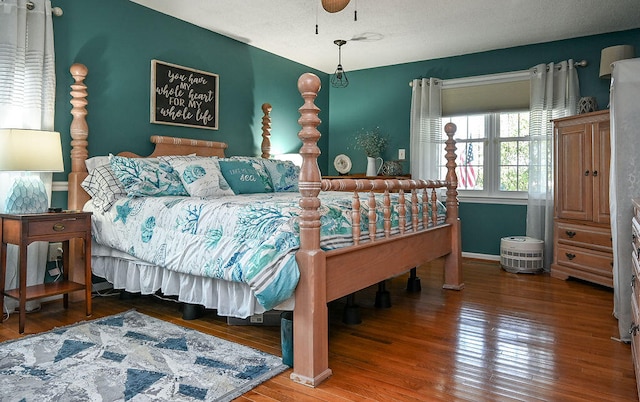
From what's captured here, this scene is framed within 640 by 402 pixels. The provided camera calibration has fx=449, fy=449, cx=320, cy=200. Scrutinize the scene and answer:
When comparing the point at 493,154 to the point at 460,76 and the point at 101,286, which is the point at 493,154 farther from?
the point at 101,286

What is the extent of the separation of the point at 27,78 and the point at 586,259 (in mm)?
4420

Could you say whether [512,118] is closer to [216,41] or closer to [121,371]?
[216,41]

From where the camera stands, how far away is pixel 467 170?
5.19 metres

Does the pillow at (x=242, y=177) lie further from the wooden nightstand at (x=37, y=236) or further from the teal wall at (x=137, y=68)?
the wooden nightstand at (x=37, y=236)

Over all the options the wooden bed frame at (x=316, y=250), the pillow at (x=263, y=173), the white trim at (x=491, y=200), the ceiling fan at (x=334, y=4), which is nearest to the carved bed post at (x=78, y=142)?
the wooden bed frame at (x=316, y=250)

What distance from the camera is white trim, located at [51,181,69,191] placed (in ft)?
10.4

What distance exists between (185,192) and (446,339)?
201 centimetres

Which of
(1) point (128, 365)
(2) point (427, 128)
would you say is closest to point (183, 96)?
(1) point (128, 365)

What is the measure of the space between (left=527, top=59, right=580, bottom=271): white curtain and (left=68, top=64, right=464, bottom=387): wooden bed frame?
1642 mm

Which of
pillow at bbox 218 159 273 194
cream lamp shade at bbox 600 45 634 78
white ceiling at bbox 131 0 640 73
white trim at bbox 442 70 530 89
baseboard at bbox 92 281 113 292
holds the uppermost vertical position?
white ceiling at bbox 131 0 640 73

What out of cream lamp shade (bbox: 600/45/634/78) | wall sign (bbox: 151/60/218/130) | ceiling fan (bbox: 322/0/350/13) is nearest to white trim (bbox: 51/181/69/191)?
wall sign (bbox: 151/60/218/130)

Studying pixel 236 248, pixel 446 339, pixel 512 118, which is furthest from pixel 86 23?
pixel 512 118

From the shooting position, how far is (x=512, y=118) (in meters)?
4.92

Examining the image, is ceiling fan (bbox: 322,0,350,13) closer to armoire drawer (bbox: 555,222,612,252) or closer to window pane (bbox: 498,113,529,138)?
armoire drawer (bbox: 555,222,612,252)
